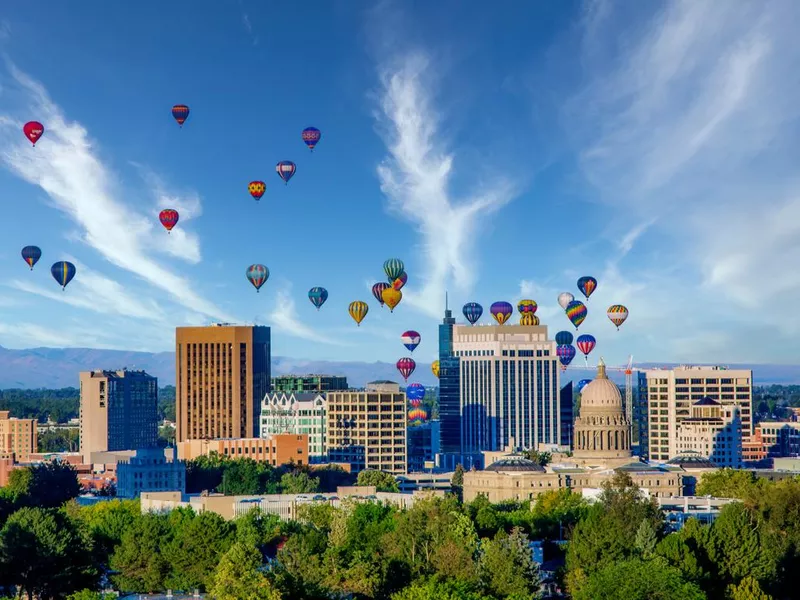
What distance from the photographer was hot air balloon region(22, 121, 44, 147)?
7357 inches

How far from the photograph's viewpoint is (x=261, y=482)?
7682 inches

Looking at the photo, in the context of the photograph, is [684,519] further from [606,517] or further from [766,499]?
[606,517]

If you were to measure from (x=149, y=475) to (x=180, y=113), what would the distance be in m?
41.6

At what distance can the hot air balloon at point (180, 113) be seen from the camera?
197 m

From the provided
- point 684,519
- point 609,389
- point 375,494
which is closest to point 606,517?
point 684,519

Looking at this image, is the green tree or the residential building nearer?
the residential building

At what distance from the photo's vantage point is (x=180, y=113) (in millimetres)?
197500

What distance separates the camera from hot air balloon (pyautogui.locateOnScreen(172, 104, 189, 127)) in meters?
197

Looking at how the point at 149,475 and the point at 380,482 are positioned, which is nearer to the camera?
the point at 149,475

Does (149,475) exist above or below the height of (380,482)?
above

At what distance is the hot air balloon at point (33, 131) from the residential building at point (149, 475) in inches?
1462

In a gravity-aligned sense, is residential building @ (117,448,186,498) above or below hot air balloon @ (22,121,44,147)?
below

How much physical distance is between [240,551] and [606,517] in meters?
34.1

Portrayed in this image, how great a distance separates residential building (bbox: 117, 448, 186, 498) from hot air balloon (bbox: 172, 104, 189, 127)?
125ft
